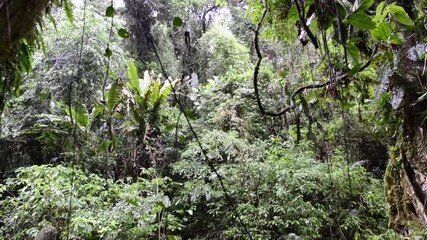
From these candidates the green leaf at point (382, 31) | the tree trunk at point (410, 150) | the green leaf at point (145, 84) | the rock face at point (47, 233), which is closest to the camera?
the green leaf at point (382, 31)

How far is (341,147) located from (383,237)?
59.8 inches

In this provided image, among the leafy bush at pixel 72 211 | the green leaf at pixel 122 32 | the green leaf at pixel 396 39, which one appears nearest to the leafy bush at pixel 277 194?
the leafy bush at pixel 72 211

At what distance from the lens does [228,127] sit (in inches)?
182

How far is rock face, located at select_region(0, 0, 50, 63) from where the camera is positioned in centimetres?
47

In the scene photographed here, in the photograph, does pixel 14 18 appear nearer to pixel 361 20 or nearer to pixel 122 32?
pixel 122 32

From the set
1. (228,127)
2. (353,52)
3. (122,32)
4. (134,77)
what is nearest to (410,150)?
(353,52)

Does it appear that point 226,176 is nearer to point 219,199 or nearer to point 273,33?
point 219,199

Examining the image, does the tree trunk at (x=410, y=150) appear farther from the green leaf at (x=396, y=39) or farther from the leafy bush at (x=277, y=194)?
the leafy bush at (x=277, y=194)

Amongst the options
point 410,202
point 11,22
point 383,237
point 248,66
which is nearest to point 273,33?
point 410,202

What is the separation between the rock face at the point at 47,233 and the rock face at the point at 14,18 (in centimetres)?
277

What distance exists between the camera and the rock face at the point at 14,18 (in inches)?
18.5

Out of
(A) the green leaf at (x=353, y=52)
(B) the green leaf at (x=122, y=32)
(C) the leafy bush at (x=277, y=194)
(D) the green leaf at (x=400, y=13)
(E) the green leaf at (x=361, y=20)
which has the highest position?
(B) the green leaf at (x=122, y=32)

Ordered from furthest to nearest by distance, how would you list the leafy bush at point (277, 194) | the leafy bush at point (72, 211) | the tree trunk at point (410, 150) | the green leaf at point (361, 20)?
the leafy bush at point (277, 194) → the leafy bush at point (72, 211) → the tree trunk at point (410, 150) → the green leaf at point (361, 20)

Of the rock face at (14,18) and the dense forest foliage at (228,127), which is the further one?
the dense forest foliage at (228,127)
